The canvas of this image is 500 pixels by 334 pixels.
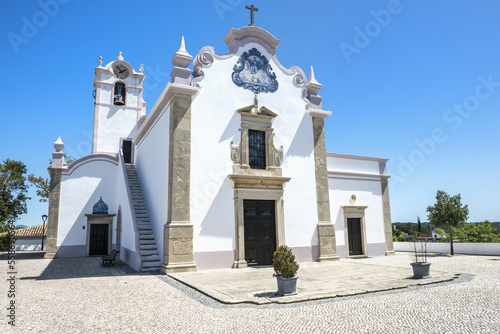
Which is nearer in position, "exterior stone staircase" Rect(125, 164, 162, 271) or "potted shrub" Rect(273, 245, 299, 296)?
"potted shrub" Rect(273, 245, 299, 296)

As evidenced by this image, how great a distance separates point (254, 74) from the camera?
13.4 meters

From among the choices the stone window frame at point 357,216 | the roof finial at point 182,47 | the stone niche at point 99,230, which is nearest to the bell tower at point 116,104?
the stone niche at point 99,230

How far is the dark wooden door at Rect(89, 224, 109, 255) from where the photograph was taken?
1839 centimetres

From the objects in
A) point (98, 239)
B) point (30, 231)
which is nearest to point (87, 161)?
point (98, 239)

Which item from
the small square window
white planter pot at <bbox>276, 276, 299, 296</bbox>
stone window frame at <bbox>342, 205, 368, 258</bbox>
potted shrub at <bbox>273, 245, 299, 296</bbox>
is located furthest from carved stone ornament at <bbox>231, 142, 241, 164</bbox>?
stone window frame at <bbox>342, 205, 368, 258</bbox>

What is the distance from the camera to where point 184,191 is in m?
11.1

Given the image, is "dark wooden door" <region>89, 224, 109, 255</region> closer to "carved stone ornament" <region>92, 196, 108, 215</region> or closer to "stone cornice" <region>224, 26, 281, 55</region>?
"carved stone ornament" <region>92, 196, 108, 215</region>

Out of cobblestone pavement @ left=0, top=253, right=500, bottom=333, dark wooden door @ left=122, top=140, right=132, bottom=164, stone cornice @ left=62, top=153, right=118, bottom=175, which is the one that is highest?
dark wooden door @ left=122, top=140, right=132, bottom=164

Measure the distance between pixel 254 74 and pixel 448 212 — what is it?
43.8 feet

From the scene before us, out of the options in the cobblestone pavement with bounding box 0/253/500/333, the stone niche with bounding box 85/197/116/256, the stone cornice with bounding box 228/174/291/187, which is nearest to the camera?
the cobblestone pavement with bounding box 0/253/500/333

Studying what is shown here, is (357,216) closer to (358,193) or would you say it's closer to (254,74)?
(358,193)

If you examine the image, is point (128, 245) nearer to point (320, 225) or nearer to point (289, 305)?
point (320, 225)

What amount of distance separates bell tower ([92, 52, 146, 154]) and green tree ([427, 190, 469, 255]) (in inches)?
778

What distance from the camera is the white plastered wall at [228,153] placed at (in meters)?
11.5
